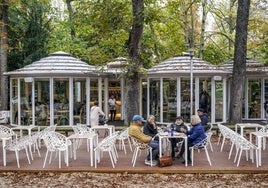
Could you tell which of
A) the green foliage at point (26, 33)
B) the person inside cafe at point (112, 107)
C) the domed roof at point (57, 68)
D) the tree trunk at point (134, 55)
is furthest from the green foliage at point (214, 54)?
the green foliage at point (26, 33)

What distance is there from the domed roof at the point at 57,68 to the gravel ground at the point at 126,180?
27.0 ft

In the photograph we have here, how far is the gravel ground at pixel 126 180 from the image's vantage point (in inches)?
310

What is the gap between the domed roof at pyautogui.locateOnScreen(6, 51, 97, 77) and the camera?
54.2ft

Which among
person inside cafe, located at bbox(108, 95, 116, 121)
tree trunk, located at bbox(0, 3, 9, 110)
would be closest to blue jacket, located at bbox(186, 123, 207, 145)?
person inside cafe, located at bbox(108, 95, 116, 121)

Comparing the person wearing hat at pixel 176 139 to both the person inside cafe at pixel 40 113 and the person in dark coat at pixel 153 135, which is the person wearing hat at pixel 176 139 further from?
the person inside cafe at pixel 40 113

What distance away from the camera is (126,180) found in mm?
8219

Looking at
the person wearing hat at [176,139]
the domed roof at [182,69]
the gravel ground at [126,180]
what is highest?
the domed roof at [182,69]

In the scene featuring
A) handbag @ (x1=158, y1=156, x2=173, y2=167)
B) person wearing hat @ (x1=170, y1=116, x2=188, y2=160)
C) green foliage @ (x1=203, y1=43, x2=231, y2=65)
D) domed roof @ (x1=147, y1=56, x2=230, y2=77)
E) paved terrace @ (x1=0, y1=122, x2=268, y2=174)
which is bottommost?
paved terrace @ (x1=0, y1=122, x2=268, y2=174)

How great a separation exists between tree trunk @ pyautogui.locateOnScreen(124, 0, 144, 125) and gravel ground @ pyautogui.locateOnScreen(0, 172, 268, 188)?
6.91 m

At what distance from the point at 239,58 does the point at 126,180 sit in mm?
10045

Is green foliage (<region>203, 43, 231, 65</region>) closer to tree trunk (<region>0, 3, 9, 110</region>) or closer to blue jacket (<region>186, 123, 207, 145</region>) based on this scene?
tree trunk (<region>0, 3, 9, 110</region>)

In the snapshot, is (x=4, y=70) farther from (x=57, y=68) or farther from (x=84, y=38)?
(x=84, y=38)

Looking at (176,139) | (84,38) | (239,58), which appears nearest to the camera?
(176,139)

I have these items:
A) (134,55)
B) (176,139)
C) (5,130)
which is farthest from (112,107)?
(176,139)
